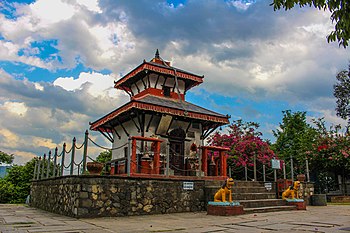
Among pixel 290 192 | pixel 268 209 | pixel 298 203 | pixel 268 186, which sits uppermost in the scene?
pixel 268 186

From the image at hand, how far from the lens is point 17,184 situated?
73.2 feet

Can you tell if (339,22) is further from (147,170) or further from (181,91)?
(181,91)

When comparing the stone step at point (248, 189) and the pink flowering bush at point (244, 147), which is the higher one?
the pink flowering bush at point (244, 147)

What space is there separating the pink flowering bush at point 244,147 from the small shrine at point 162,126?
5.77m

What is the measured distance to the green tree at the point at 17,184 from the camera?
69.2 ft

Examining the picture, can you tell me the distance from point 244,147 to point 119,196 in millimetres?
12810

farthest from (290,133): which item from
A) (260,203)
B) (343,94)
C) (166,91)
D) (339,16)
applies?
(339,16)

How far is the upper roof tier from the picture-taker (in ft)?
48.0

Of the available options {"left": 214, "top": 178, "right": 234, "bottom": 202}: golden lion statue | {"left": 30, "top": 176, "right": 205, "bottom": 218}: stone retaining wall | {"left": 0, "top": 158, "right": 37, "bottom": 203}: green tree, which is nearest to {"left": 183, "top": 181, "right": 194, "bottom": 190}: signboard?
{"left": 30, "top": 176, "right": 205, "bottom": 218}: stone retaining wall

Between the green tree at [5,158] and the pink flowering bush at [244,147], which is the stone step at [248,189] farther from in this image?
the green tree at [5,158]

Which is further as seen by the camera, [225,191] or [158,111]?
[158,111]

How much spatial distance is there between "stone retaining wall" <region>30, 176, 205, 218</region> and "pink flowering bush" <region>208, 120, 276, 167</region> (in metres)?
9.78

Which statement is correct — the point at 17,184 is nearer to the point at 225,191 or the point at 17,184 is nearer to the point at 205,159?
the point at 205,159

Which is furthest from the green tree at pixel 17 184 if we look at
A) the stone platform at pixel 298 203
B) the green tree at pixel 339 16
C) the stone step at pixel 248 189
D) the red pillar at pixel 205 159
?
the green tree at pixel 339 16
